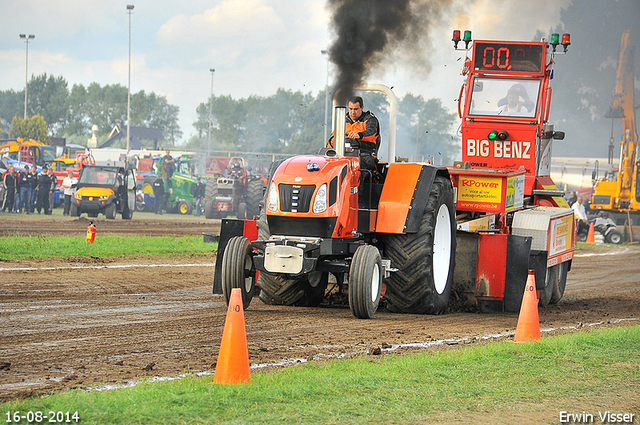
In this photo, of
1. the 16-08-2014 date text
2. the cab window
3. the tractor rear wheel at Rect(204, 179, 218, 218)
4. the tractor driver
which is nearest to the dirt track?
the 16-08-2014 date text

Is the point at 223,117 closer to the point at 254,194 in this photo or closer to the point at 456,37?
the point at 254,194

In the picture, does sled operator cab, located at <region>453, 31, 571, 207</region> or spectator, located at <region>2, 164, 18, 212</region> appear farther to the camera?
spectator, located at <region>2, 164, 18, 212</region>

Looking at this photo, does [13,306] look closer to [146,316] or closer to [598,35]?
[146,316]

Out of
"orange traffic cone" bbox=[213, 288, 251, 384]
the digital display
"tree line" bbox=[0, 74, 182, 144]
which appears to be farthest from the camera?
"tree line" bbox=[0, 74, 182, 144]

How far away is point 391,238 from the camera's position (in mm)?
9227

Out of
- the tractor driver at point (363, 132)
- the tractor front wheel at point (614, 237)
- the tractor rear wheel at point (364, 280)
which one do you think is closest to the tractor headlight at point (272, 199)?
the tractor rear wheel at point (364, 280)

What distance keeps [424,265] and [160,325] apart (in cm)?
310

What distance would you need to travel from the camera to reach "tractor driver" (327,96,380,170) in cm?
933

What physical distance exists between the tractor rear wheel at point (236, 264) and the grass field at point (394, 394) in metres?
2.44

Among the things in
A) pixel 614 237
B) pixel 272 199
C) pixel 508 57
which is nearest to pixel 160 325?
pixel 272 199

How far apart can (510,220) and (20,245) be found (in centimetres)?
982

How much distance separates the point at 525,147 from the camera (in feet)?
42.5

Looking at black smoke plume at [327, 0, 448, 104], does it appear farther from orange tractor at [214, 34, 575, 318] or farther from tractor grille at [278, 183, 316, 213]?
tractor grille at [278, 183, 316, 213]

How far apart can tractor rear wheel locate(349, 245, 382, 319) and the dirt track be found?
18cm
